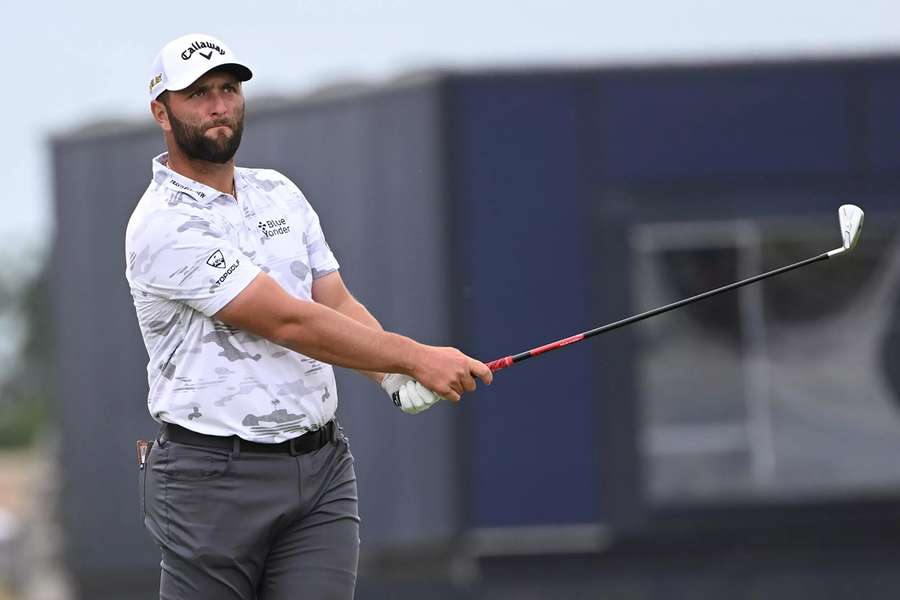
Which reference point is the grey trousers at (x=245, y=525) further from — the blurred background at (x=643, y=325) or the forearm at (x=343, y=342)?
the blurred background at (x=643, y=325)

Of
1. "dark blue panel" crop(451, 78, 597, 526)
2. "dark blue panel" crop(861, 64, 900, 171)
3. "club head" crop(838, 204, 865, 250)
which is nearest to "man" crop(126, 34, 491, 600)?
"club head" crop(838, 204, 865, 250)

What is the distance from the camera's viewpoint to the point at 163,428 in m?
4.96

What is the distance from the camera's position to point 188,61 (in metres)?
4.89

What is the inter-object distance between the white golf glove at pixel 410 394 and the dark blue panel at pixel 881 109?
6756mm

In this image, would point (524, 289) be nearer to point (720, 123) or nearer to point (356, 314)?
point (720, 123)

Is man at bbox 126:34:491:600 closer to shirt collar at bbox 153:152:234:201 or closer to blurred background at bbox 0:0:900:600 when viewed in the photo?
shirt collar at bbox 153:152:234:201

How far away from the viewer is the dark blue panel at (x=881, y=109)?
11289 mm

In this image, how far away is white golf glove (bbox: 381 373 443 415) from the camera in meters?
5.00

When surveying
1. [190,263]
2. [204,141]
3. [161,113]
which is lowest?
[190,263]

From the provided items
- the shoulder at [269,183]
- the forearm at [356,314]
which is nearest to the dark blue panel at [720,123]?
the forearm at [356,314]

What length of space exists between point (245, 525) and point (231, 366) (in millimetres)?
412

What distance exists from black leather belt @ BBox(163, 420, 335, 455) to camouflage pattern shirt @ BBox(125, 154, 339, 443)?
0.08ft

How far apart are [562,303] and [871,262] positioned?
6.16 feet

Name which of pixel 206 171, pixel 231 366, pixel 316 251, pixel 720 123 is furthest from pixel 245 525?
pixel 720 123
